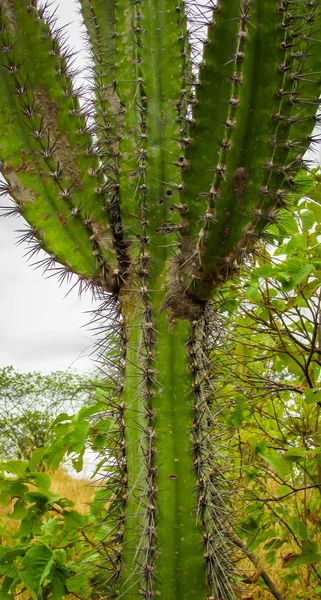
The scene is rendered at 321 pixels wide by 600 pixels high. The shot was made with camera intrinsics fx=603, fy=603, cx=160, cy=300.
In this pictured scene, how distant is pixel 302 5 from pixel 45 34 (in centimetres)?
77

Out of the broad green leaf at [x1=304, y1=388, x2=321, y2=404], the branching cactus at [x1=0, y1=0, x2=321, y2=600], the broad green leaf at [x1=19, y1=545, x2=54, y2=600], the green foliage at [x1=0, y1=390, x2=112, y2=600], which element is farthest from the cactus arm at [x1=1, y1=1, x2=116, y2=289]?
the broad green leaf at [x1=19, y1=545, x2=54, y2=600]

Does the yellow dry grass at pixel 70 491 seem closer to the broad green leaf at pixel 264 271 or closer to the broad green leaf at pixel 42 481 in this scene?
the broad green leaf at pixel 42 481

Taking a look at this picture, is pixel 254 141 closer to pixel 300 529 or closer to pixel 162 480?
pixel 162 480

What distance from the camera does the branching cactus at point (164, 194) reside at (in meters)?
1.45

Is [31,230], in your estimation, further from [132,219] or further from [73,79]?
[73,79]

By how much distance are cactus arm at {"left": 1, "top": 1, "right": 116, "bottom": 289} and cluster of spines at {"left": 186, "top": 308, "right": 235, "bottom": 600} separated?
34 centimetres

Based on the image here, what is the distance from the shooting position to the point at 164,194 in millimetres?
1711

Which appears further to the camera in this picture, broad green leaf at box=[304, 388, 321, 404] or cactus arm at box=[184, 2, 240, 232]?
broad green leaf at box=[304, 388, 321, 404]

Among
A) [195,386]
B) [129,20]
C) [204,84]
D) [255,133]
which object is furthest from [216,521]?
[129,20]

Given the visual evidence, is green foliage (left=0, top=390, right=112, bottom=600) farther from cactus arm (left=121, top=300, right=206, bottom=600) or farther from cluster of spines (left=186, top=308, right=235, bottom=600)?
cluster of spines (left=186, top=308, right=235, bottom=600)

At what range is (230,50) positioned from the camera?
1450mm

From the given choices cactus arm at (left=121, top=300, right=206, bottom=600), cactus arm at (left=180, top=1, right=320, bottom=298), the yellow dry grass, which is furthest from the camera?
the yellow dry grass

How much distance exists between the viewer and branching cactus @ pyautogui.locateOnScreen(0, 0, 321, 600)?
145cm

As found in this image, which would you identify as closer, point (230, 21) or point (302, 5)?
point (230, 21)
